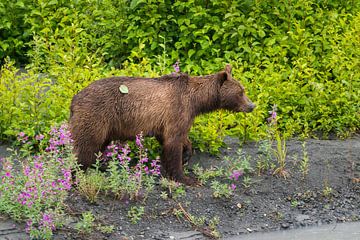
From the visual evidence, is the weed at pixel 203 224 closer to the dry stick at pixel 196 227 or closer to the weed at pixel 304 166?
the dry stick at pixel 196 227

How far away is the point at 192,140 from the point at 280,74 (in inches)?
79.7

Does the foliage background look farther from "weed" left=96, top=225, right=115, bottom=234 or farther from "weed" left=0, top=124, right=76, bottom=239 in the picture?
"weed" left=96, top=225, right=115, bottom=234

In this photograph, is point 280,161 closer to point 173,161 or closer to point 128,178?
point 173,161

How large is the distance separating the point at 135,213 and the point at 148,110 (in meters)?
1.17

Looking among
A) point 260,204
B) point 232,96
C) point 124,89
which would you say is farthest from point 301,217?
point 124,89

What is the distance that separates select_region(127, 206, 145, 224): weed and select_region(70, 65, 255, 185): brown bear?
0.78 meters

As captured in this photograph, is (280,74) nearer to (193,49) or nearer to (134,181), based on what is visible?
(193,49)

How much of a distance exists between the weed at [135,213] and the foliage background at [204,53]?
1615 mm

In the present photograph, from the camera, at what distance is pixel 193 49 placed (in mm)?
12117

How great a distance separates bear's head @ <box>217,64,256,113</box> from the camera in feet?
30.2

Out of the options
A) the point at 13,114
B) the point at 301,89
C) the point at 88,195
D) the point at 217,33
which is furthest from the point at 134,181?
the point at 217,33

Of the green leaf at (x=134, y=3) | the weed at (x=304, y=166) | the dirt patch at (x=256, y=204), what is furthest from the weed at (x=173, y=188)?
the green leaf at (x=134, y=3)

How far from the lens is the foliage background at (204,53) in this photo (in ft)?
32.8

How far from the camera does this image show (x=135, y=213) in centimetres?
832
